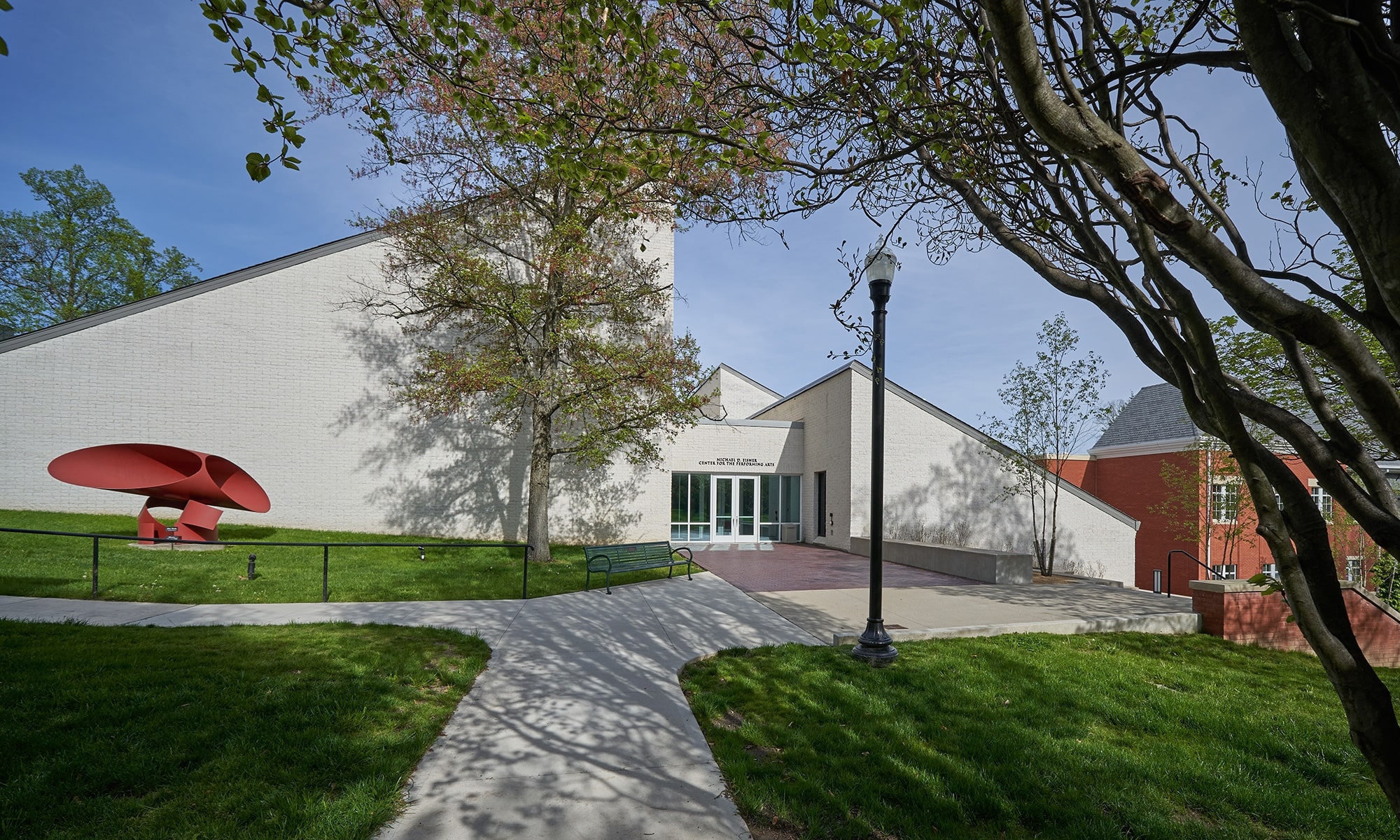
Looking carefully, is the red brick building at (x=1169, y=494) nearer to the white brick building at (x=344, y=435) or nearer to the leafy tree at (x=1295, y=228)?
the white brick building at (x=344, y=435)

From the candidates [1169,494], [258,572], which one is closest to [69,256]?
[258,572]

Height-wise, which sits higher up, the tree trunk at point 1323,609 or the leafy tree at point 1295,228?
the leafy tree at point 1295,228

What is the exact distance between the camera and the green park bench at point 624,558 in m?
10.7

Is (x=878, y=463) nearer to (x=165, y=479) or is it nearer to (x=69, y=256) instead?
(x=165, y=479)

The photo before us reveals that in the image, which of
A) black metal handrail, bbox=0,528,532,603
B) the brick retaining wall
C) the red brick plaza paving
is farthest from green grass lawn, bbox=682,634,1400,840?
the red brick plaza paving

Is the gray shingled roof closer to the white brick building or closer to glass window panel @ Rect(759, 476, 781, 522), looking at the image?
the white brick building

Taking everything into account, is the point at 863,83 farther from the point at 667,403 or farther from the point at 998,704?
the point at 667,403

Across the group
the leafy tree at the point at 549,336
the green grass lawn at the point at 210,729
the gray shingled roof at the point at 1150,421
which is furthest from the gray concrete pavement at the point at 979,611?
the gray shingled roof at the point at 1150,421

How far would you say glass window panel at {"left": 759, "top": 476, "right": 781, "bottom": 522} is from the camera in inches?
885

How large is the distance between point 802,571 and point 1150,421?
62.7 ft

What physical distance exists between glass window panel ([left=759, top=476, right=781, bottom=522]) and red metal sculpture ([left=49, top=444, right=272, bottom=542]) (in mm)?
14733

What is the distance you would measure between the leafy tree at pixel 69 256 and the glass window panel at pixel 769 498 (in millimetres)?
31381

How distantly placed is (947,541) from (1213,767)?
16151 mm

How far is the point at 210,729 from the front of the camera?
4176mm
